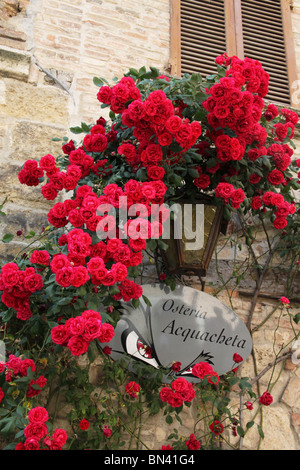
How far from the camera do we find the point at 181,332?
109 inches

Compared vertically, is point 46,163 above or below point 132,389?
above

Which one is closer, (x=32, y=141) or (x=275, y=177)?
(x=275, y=177)

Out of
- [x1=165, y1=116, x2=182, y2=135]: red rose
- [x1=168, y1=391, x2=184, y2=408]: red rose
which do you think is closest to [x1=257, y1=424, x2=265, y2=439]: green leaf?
[x1=168, y1=391, x2=184, y2=408]: red rose

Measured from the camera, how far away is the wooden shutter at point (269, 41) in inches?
163

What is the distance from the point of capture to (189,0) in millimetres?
4301

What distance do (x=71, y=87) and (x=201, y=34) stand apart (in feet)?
4.69

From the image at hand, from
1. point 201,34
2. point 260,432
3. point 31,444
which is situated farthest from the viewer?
point 201,34

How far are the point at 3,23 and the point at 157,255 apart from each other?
2.16 meters

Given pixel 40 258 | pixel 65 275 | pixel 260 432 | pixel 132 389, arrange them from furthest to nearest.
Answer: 1. pixel 260 432
2. pixel 132 389
3. pixel 40 258
4. pixel 65 275

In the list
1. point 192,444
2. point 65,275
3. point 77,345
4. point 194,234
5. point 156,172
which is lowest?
point 192,444

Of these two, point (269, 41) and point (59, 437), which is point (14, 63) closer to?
point (269, 41)

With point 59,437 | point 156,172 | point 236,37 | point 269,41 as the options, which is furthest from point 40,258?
point 269,41

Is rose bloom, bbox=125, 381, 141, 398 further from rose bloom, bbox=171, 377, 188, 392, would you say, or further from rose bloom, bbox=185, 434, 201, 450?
rose bloom, bbox=185, 434, 201, 450
